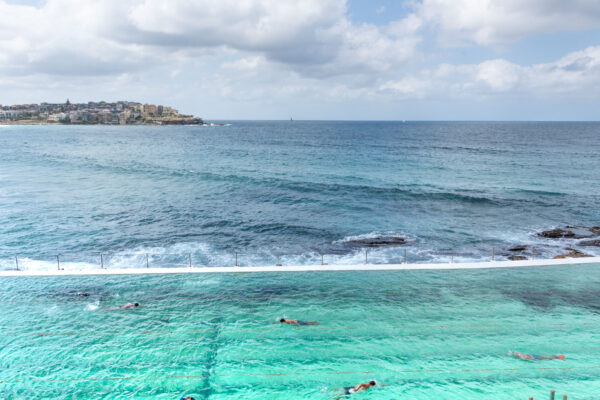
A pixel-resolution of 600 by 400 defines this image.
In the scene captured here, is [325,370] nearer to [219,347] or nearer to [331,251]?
[219,347]

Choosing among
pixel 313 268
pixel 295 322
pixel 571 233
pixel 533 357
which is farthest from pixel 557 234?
pixel 295 322

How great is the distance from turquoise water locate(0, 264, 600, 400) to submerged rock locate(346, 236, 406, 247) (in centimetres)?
635

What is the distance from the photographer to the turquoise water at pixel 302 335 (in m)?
14.6

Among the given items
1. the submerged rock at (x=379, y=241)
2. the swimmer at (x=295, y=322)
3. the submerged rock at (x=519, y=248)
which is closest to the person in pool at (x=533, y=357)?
the swimmer at (x=295, y=322)

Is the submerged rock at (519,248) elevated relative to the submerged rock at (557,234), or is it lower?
lower

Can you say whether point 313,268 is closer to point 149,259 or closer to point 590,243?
point 149,259

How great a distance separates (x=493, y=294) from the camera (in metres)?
21.1

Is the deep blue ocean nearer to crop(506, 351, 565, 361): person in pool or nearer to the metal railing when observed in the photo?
the metal railing

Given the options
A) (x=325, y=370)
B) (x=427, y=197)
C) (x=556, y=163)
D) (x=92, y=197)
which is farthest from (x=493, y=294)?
(x=556, y=163)

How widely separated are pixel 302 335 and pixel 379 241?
1471cm

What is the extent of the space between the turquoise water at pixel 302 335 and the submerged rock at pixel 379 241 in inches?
250

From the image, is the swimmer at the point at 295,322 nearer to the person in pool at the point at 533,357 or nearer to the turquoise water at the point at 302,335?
the turquoise water at the point at 302,335

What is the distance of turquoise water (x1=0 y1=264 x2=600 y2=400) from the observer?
14.6 meters

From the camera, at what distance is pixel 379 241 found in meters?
30.6
